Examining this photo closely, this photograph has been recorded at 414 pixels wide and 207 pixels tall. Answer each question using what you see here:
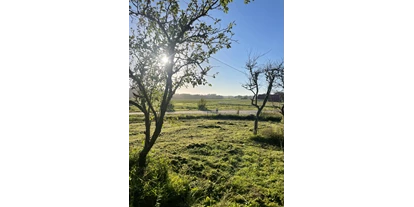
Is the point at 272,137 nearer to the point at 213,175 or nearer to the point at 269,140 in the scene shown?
the point at 269,140

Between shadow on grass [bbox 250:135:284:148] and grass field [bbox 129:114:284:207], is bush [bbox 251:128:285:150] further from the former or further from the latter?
grass field [bbox 129:114:284:207]

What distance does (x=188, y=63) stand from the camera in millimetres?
3070

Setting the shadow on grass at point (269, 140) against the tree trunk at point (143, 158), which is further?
the shadow on grass at point (269, 140)

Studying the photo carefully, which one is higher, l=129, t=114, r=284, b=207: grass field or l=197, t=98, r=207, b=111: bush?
l=197, t=98, r=207, b=111: bush

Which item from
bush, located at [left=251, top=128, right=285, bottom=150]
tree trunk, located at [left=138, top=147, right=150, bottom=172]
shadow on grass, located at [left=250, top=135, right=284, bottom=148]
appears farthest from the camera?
bush, located at [left=251, top=128, right=285, bottom=150]

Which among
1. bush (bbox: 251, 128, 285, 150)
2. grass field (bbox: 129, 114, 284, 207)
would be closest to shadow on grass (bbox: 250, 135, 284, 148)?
bush (bbox: 251, 128, 285, 150)

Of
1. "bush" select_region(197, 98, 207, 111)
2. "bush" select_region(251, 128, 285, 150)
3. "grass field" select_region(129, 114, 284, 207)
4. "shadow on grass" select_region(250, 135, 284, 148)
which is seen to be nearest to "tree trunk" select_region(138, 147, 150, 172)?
"grass field" select_region(129, 114, 284, 207)

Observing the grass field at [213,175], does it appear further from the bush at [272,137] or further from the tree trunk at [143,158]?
the bush at [272,137]

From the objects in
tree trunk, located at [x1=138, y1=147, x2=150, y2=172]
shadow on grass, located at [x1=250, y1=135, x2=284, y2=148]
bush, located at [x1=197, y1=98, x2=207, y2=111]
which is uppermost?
bush, located at [x1=197, y1=98, x2=207, y2=111]

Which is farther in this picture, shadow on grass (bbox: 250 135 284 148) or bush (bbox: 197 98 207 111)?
bush (bbox: 197 98 207 111)

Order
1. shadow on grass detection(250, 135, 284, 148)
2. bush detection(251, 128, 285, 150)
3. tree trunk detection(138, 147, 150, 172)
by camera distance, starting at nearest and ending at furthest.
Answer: tree trunk detection(138, 147, 150, 172), shadow on grass detection(250, 135, 284, 148), bush detection(251, 128, 285, 150)

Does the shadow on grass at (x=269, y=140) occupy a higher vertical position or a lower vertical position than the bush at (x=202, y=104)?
lower

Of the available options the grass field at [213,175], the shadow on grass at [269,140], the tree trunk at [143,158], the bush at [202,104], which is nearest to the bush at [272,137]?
the shadow on grass at [269,140]
